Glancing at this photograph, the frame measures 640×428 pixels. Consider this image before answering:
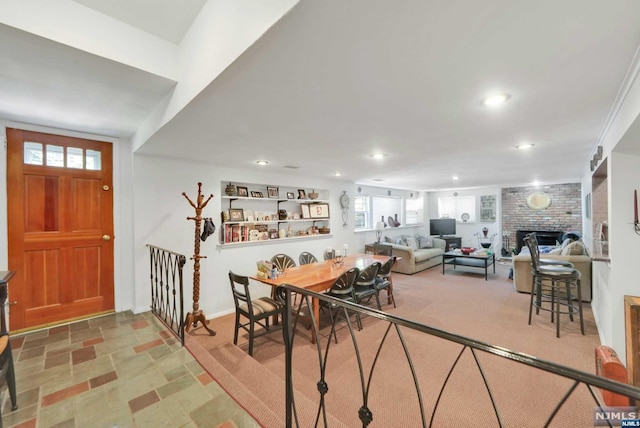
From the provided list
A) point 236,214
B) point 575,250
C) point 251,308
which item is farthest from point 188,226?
point 575,250

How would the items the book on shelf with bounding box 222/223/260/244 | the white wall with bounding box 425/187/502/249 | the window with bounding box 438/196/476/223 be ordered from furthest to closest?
the window with bounding box 438/196/476/223, the white wall with bounding box 425/187/502/249, the book on shelf with bounding box 222/223/260/244

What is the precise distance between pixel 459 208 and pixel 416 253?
11.3 feet

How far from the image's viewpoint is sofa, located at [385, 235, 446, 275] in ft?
20.8

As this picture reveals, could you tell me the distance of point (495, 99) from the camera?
1.83 metres

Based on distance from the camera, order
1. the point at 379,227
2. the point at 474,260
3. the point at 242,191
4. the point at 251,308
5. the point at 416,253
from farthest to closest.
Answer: the point at 379,227 → the point at 416,253 → the point at 474,260 → the point at 242,191 → the point at 251,308

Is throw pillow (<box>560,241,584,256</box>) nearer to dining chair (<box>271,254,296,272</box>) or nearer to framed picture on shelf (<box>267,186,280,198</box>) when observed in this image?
dining chair (<box>271,254,296,272</box>)

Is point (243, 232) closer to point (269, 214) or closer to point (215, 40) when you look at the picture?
point (269, 214)

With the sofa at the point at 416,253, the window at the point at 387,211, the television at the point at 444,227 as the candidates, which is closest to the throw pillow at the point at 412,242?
the sofa at the point at 416,253

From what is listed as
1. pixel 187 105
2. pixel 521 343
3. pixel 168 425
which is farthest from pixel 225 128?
pixel 521 343

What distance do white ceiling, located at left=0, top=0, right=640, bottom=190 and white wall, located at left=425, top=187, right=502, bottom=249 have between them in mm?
5350

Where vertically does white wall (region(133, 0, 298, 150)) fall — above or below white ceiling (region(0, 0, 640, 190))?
above

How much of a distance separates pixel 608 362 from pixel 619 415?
0.69 meters

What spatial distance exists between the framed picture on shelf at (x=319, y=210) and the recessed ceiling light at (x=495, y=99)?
3904mm

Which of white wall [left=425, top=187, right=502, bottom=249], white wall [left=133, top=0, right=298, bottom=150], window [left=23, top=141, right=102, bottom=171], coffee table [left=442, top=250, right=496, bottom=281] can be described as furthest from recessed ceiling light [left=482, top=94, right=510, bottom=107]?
white wall [left=425, top=187, right=502, bottom=249]
